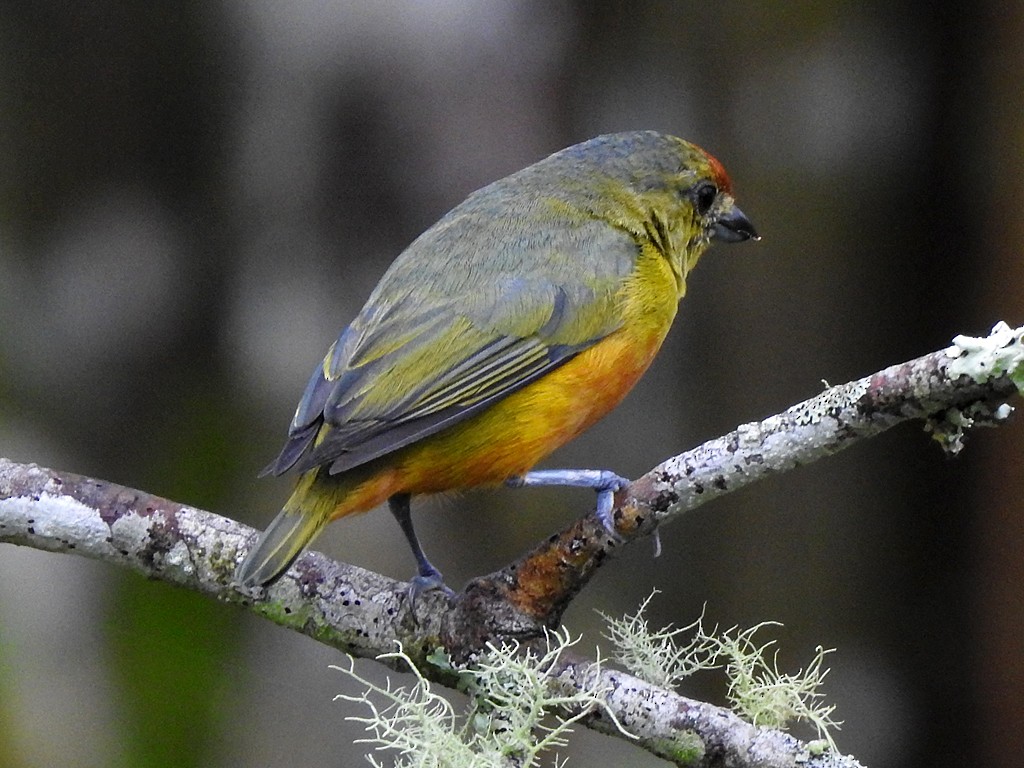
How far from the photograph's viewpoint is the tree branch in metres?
1.61

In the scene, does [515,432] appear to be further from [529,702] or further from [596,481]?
[529,702]

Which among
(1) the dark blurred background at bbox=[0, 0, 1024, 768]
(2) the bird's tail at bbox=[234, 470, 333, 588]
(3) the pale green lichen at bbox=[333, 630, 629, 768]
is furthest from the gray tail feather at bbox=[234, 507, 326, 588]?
(1) the dark blurred background at bbox=[0, 0, 1024, 768]

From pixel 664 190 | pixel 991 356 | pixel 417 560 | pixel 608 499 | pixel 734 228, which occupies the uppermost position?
pixel 991 356

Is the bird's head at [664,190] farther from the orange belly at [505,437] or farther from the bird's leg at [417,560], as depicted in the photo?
the bird's leg at [417,560]

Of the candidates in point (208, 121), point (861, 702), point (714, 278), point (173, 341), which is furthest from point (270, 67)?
point (861, 702)

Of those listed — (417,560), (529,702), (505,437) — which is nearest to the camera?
(529,702)

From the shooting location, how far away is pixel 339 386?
233 cm

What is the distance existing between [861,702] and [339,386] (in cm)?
218

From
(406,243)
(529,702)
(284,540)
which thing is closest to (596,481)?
(529,702)

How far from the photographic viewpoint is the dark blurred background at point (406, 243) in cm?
354

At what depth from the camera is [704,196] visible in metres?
2.98

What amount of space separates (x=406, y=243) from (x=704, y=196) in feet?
3.47

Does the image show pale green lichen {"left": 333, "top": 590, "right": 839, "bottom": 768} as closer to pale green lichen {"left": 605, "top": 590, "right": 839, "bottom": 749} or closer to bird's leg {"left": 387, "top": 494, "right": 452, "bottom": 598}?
pale green lichen {"left": 605, "top": 590, "right": 839, "bottom": 749}

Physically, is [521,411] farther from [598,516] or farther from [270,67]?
[270,67]
